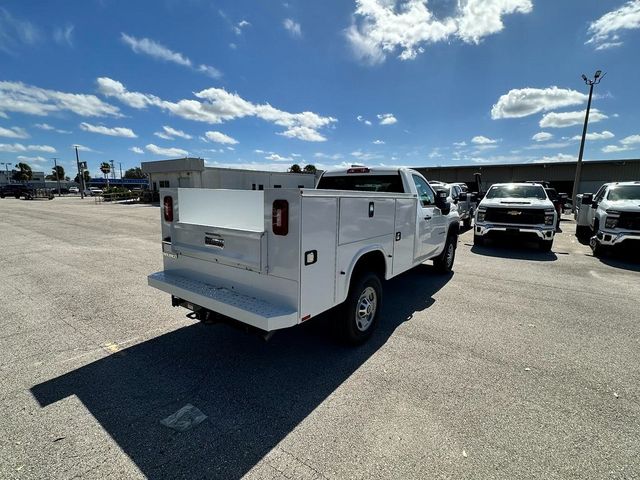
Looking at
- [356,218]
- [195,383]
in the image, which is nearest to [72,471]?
[195,383]

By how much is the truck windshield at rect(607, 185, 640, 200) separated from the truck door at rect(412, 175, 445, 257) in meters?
7.15

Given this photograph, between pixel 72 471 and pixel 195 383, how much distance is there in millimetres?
1086

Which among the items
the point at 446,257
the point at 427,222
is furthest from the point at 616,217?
the point at 427,222

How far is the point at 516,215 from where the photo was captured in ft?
32.2

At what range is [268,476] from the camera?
2121 mm

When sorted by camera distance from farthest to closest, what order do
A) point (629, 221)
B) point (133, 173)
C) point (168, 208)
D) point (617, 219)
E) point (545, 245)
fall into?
point (133, 173) < point (545, 245) < point (617, 219) < point (629, 221) < point (168, 208)

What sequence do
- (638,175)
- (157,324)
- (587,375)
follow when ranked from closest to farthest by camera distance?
(587,375) < (157,324) < (638,175)

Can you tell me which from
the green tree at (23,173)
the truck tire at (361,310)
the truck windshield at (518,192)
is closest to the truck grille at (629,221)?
the truck windshield at (518,192)

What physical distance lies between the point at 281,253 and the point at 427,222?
336 centimetres

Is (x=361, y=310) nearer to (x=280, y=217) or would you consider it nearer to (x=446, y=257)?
(x=280, y=217)

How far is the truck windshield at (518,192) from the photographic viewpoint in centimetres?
1111

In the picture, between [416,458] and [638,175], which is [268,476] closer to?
[416,458]

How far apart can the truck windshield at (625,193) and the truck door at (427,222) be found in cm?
715

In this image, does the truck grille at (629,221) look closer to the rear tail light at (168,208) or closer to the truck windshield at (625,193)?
the truck windshield at (625,193)
